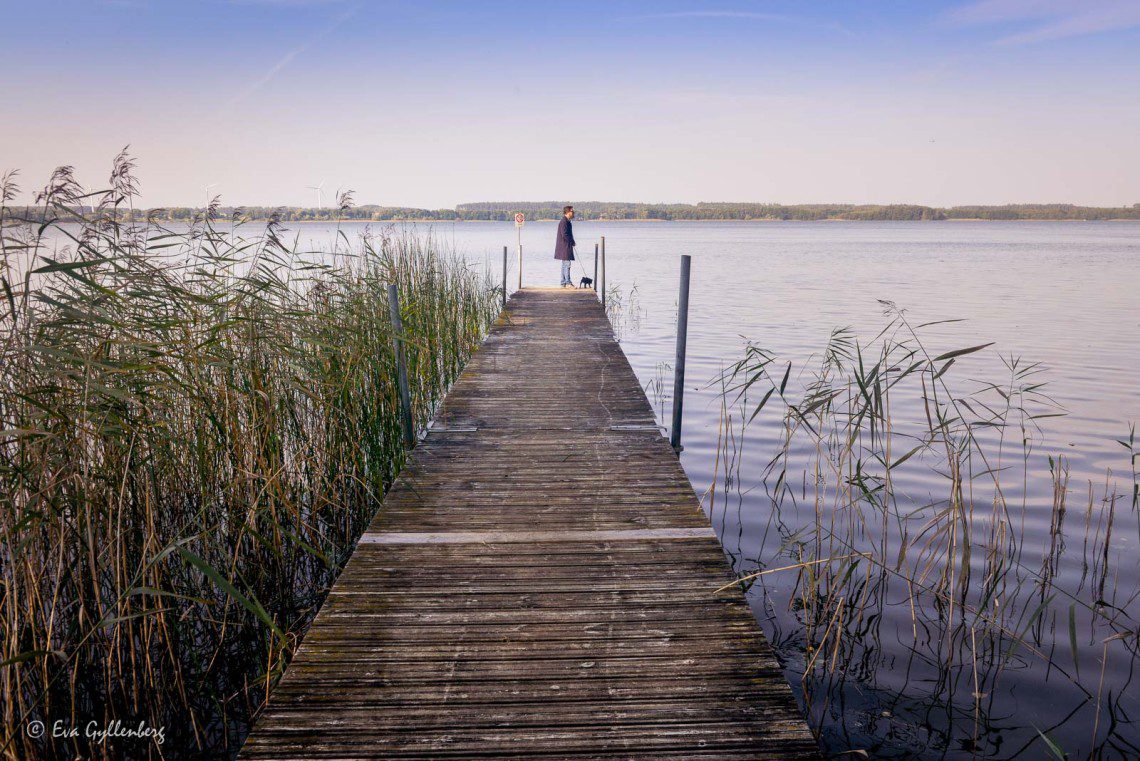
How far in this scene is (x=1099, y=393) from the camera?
7.83 m

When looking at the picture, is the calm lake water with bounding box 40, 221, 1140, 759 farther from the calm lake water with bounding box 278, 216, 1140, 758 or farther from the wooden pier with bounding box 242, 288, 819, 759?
the wooden pier with bounding box 242, 288, 819, 759

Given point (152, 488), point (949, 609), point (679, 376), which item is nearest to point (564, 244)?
point (679, 376)

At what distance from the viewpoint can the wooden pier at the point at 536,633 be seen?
1855 millimetres

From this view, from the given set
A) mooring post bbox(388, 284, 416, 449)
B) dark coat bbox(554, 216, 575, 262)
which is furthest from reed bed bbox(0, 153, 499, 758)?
dark coat bbox(554, 216, 575, 262)

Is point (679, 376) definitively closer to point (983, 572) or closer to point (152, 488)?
point (983, 572)

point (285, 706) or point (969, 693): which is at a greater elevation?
point (285, 706)

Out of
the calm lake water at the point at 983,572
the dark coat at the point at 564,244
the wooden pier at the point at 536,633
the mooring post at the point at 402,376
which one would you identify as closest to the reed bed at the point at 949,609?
the calm lake water at the point at 983,572

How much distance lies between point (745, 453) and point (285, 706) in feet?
16.1

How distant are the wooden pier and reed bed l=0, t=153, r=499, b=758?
296 millimetres

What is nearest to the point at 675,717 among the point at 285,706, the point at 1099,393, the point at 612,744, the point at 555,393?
the point at 612,744

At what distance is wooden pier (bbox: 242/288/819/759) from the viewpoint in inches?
73.0

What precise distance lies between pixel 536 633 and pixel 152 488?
143 centimetres

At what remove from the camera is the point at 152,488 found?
2357 mm

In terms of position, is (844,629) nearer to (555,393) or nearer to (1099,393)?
(555,393)
